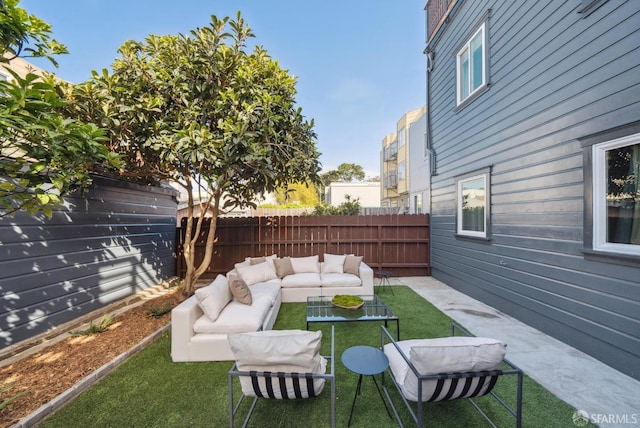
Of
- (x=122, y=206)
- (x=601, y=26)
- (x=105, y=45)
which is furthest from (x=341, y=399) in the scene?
(x=105, y=45)

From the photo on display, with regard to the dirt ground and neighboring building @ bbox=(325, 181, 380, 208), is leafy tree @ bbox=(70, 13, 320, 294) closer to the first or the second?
the dirt ground

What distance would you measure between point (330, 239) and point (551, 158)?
5020 mm

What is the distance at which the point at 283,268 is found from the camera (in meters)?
5.68

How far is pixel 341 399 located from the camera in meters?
2.40

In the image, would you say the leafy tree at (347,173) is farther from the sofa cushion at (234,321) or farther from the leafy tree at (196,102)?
the sofa cushion at (234,321)

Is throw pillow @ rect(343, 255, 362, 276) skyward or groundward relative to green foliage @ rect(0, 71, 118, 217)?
groundward

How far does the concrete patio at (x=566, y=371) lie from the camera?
2.23 m

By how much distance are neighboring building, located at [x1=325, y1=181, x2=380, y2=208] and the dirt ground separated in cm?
2080

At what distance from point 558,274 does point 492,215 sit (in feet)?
5.21

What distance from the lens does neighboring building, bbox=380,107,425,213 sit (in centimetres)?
1734

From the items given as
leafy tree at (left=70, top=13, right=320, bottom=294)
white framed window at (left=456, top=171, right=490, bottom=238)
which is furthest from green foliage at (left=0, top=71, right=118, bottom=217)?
white framed window at (left=456, top=171, right=490, bottom=238)

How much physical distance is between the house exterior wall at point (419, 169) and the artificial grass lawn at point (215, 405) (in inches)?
314

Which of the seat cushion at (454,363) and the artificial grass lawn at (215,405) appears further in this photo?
the artificial grass lawn at (215,405)

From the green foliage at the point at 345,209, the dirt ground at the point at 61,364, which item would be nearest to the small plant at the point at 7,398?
the dirt ground at the point at 61,364
